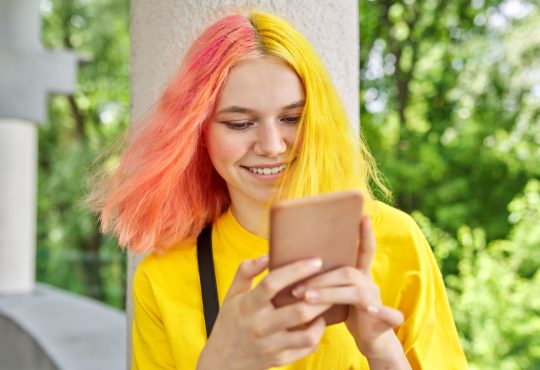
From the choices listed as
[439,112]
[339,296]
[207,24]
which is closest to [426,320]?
[339,296]

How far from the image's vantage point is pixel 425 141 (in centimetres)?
1266

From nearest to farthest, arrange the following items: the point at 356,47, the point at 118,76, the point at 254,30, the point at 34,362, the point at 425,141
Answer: the point at 254,30 < the point at 356,47 < the point at 34,362 < the point at 425,141 < the point at 118,76

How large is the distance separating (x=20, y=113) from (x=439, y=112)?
8.03 m

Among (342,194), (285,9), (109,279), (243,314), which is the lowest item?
(109,279)

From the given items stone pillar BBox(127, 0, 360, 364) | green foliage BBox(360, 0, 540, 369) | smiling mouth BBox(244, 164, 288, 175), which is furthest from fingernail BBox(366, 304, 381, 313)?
green foliage BBox(360, 0, 540, 369)

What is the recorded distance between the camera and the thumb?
110cm

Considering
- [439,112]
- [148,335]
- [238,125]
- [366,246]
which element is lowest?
[148,335]

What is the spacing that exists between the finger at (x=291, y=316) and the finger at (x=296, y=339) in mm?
11

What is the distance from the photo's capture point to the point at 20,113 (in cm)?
754

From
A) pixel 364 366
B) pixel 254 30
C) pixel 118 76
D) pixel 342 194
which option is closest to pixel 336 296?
pixel 342 194

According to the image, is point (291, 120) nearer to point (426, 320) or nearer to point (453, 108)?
point (426, 320)

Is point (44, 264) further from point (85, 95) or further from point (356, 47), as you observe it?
point (356, 47)

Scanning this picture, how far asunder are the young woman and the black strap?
2cm

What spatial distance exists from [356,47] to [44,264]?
14.6 metres
